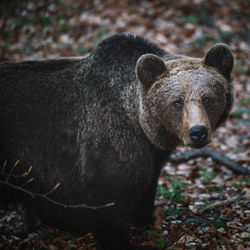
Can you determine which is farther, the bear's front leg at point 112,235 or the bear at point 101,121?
the bear's front leg at point 112,235

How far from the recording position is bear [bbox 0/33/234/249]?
3662 mm

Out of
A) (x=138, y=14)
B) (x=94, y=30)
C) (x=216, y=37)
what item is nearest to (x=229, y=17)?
(x=216, y=37)

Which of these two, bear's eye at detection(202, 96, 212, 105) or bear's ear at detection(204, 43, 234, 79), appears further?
bear's ear at detection(204, 43, 234, 79)

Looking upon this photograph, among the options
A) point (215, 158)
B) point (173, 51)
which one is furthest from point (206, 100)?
point (173, 51)

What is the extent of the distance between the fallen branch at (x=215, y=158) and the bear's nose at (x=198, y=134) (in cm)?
292

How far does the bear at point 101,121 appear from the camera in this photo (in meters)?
3.66

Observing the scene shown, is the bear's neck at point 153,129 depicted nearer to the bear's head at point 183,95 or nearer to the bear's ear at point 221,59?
the bear's head at point 183,95

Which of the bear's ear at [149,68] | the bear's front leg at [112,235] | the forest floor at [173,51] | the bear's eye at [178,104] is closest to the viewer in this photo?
the bear's eye at [178,104]

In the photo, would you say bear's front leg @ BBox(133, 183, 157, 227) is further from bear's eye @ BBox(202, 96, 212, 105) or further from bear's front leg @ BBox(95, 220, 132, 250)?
bear's eye @ BBox(202, 96, 212, 105)

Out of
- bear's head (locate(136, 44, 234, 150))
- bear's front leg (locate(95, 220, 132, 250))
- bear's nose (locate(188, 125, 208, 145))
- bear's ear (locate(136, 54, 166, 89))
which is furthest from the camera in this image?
bear's front leg (locate(95, 220, 132, 250))

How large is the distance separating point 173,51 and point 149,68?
653cm

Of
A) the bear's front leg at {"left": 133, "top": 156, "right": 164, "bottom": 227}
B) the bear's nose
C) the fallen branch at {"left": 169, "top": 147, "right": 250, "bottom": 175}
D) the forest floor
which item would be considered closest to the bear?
the bear's nose

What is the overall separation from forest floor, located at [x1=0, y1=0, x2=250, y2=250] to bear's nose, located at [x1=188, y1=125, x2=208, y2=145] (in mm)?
1279

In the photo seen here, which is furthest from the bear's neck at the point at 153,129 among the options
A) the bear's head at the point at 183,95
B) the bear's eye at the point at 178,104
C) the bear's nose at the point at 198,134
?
the bear's nose at the point at 198,134
